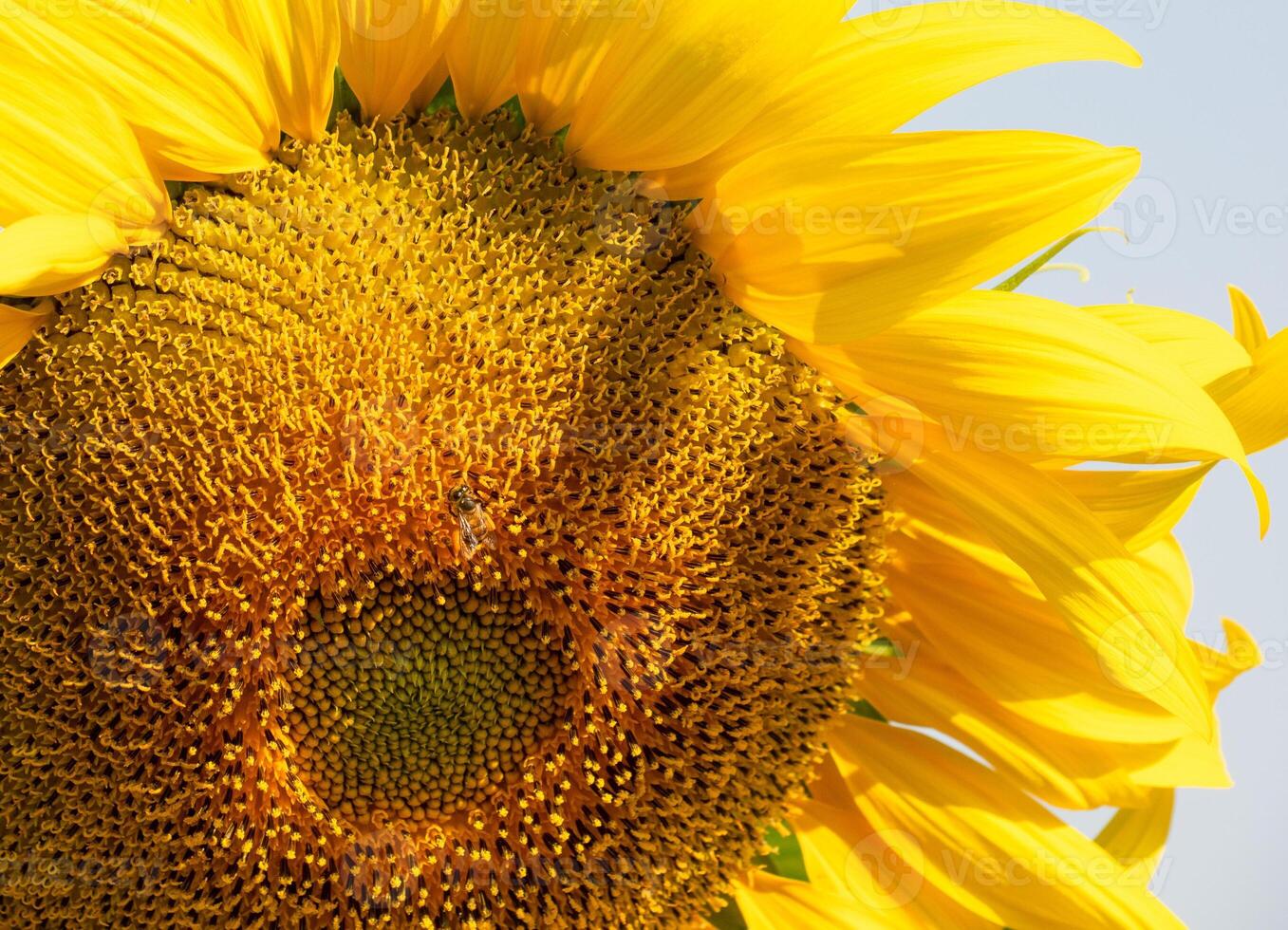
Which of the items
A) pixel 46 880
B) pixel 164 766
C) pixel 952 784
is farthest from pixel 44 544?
pixel 952 784

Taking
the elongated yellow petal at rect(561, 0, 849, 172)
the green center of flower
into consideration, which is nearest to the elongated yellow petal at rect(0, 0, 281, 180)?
the elongated yellow petal at rect(561, 0, 849, 172)

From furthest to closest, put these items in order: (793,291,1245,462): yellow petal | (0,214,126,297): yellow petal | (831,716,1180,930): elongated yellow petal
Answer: (831,716,1180,930): elongated yellow petal < (793,291,1245,462): yellow petal < (0,214,126,297): yellow petal

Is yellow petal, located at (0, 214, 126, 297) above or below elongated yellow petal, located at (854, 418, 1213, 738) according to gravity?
below

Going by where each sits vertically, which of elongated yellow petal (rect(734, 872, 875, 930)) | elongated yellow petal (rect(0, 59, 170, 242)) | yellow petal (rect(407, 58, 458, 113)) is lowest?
elongated yellow petal (rect(734, 872, 875, 930))

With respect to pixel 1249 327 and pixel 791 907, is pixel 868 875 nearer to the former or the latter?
pixel 791 907

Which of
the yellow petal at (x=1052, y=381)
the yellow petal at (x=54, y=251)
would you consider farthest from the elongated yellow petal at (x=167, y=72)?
the yellow petal at (x=1052, y=381)

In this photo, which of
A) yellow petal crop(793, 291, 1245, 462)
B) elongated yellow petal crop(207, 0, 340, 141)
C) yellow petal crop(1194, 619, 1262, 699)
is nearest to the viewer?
elongated yellow petal crop(207, 0, 340, 141)

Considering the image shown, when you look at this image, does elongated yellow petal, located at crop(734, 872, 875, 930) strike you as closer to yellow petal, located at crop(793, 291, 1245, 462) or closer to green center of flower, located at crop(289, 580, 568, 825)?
green center of flower, located at crop(289, 580, 568, 825)
